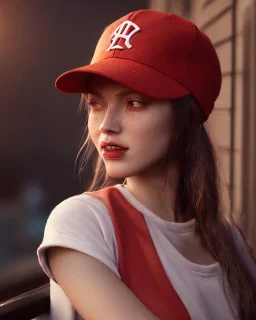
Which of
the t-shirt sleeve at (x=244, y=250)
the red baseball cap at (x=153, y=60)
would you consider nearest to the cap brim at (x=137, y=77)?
the red baseball cap at (x=153, y=60)

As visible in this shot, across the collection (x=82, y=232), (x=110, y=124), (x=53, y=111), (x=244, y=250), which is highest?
(x=110, y=124)

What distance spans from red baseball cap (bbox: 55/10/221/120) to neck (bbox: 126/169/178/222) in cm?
23

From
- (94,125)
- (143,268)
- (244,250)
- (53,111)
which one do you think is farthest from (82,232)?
(53,111)

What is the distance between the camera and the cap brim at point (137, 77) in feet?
3.97

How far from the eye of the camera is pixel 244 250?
1597 millimetres

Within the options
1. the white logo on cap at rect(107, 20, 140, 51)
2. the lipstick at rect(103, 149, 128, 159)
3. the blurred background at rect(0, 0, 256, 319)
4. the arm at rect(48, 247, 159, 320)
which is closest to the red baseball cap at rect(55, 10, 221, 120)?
the white logo on cap at rect(107, 20, 140, 51)

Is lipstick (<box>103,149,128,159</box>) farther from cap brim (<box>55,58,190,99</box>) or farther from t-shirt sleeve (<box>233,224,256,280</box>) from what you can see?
t-shirt sleeve (<box>233,224,256,280</box>)

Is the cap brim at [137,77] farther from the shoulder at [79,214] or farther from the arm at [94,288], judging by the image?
the arm at [94,288]

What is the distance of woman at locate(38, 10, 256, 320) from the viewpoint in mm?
→ 1124

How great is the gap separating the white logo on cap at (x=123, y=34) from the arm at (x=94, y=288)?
1.62ft

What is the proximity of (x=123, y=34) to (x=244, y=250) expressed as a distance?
2.45 feet

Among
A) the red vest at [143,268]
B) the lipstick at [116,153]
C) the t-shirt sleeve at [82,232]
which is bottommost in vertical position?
the red vest at [143,268]

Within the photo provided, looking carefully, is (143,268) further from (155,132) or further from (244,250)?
(244,250)

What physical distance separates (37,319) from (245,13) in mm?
1620
